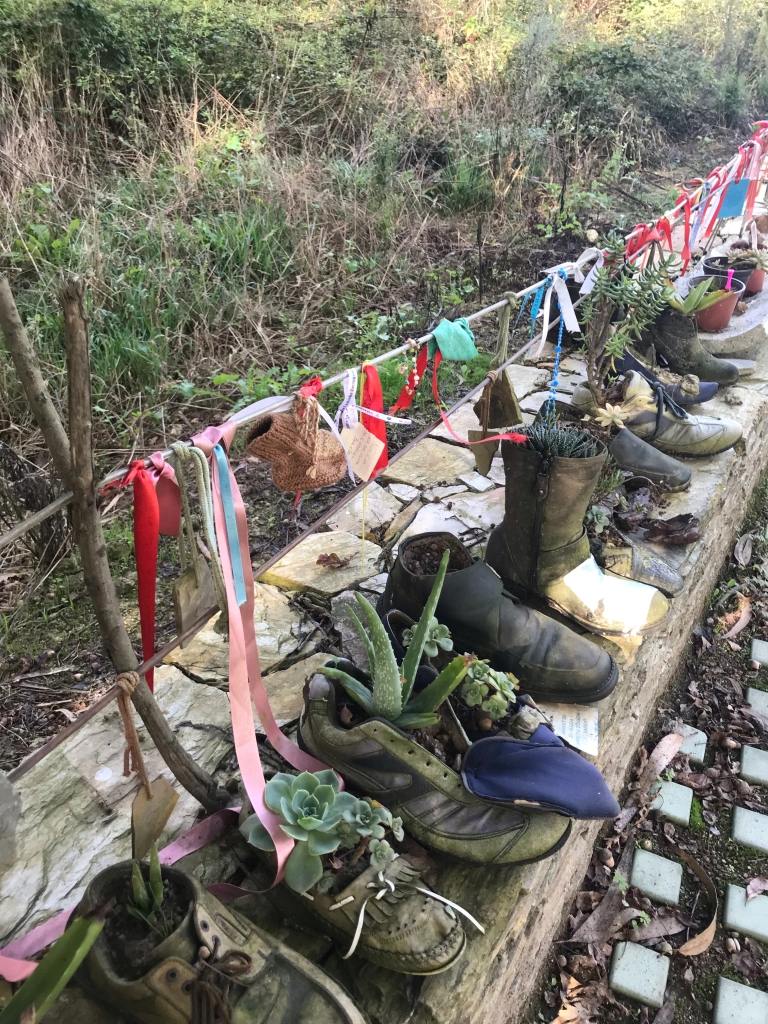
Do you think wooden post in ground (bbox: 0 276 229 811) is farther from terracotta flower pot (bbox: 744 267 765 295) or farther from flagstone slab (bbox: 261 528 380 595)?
terracotta flower pot (bbox: 744 267 765 295)

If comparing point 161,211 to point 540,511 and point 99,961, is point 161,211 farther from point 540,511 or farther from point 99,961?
point 99,961

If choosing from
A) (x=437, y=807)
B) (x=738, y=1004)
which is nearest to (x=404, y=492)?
(x=437, y=807)

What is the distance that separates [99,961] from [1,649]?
1548 mm

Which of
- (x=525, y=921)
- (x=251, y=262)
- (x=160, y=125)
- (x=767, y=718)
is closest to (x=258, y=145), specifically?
(x=160, y=125)

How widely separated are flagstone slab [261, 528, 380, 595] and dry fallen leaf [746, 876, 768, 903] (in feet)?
4.76

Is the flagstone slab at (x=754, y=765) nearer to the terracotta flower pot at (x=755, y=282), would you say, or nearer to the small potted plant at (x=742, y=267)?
the small potted plant at (x=742, y=267)

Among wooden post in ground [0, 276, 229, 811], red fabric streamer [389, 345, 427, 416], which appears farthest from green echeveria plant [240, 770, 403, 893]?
red fabric streamer [389, 345, 427, 416]

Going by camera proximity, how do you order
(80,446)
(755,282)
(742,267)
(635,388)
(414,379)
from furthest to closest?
(755,282), (742,267), (635,388), (414,379), (80,446)

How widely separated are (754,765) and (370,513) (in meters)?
1.61

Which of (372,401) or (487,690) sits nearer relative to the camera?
(487,690)

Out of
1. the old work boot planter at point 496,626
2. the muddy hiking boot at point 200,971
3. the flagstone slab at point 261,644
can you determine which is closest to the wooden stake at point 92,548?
the muddy hiking boot at point 200,971

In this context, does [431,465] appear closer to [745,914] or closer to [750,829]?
[750,829]

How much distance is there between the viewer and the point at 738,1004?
175 centimetres

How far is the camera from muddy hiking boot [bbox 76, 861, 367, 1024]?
1030 mm
